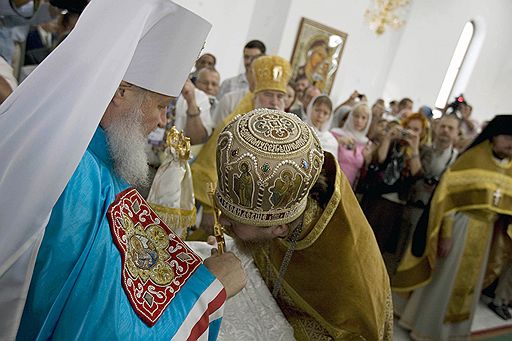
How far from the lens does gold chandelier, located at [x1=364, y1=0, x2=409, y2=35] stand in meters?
9.18

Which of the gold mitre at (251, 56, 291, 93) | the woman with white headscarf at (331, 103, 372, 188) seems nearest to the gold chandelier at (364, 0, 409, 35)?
the woman with white headscarf at (331, 103, 372, 188)

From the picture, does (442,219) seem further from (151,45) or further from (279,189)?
(151,45)

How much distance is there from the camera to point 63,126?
847mm

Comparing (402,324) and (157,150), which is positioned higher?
(157,150)

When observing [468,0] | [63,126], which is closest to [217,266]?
[63,126]

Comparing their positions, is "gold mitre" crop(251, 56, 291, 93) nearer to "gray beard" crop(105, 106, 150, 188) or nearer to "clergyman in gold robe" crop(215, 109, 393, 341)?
"clergyman in gold robe" crop(215, 109, 393, 341)

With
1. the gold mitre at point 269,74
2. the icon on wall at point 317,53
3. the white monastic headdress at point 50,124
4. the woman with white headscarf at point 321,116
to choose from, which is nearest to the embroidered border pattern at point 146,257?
the white monastic headdress at point 50,124

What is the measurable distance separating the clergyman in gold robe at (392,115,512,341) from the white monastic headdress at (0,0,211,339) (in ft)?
8.65

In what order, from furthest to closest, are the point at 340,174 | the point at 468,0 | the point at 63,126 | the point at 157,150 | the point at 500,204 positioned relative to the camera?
the point at 468,0 → the point at 500,204 → the point at 157,150 → the point at 340,174 → the point at 63,126

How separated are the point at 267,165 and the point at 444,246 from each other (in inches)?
93.4

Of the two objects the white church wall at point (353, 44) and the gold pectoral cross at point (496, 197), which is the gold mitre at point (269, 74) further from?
the white church wall at point (353, 44)

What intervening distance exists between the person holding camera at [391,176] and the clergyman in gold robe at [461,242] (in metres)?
0.79

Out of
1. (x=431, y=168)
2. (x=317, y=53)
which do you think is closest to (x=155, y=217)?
(x=431, y=168)

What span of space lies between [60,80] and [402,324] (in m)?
3.34
